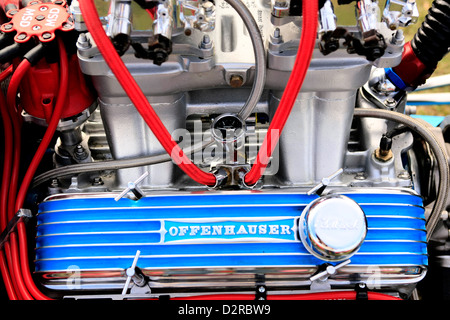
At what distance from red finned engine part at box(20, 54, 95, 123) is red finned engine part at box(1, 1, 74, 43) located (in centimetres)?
6

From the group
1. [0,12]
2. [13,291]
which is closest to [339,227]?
[13,291]

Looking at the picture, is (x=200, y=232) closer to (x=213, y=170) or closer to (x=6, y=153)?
(x=213, y=170)

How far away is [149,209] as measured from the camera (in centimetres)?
109

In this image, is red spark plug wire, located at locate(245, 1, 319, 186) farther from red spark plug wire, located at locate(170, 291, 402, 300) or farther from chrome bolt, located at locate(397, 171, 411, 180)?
chrome bolt, located at locate(397, 171, 411, 180)

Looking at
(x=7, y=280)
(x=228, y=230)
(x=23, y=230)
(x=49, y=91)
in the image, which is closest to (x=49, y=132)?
(x=49, y=91)

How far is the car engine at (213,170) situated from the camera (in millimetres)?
1003

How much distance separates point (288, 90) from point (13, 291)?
2.37 ft

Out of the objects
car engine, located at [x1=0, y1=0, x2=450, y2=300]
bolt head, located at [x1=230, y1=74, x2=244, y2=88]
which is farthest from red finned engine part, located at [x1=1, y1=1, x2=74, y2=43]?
bolt head, located at [x1=230, y1=74, x2=244, y2=88]

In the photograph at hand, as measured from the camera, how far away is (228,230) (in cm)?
107

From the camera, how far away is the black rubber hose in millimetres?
1145

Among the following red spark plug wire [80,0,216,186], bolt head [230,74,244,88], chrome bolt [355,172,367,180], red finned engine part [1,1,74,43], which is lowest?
red spark plug wire [80,0,216,186]

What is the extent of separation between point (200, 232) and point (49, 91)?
0.46 metres
